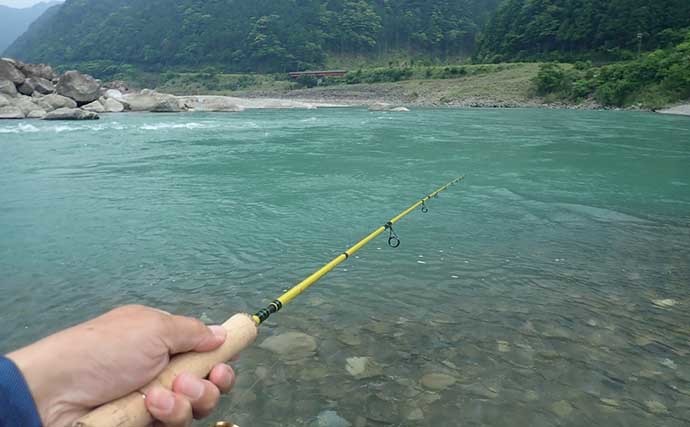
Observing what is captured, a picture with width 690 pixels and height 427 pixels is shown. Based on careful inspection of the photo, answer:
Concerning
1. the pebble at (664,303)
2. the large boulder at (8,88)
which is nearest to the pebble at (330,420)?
the pebble at (664,303)

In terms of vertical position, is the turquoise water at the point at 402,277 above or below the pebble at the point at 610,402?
above

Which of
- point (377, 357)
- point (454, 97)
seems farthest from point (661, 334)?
point (454, 97)

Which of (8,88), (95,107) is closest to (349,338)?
(8,88)

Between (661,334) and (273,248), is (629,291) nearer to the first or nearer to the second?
(661,334)

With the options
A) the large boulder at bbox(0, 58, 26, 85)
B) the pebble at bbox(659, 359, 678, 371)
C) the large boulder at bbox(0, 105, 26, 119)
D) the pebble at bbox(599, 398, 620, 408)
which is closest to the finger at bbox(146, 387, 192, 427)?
the pebble at bbox(599, 398, 620, 408)

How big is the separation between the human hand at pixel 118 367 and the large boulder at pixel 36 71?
5141 centimetres

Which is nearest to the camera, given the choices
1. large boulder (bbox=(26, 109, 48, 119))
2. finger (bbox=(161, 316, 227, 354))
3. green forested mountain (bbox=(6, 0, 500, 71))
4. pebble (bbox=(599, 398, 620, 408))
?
finger (bbox=(161, 316, 227, 354))

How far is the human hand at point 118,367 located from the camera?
1305mm

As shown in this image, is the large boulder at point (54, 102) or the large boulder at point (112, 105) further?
the large boulder at point (112, 105)

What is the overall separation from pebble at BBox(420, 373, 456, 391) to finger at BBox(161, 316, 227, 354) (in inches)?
92.1

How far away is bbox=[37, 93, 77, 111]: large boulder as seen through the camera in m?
37.9

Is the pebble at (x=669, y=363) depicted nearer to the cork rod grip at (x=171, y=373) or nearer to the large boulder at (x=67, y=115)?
the cork rod grip at (x=171, y=373)

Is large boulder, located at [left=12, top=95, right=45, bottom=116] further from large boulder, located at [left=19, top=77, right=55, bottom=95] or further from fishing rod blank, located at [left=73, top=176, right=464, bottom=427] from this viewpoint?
fishing rod blank, located at [left=73, top=176, right=464, bottom=427]

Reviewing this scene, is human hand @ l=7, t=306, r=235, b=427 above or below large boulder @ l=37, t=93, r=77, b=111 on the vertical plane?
below
